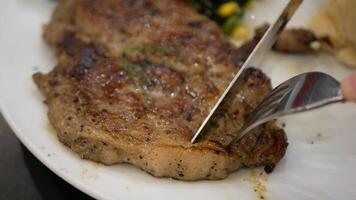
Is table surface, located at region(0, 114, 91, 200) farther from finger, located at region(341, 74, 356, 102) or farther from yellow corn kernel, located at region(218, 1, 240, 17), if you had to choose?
yellow corn kernel, located at region(218, 1, 240, 17)

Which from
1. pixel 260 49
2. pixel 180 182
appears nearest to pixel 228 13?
pixel 260 49

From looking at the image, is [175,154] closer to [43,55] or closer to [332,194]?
[332,194]

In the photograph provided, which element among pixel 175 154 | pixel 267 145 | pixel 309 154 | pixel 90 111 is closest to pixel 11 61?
pixel 90 111

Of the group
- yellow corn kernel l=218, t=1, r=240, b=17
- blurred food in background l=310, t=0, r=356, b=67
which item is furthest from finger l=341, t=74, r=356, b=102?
yellow corn kernel l=218, t=1, r=240, b=17

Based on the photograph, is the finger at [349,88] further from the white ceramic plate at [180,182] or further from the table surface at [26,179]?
the table surface at [26,179]

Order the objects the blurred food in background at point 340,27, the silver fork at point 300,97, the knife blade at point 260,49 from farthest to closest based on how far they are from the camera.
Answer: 1. the blurred food in background at point 340,27
2. the knife blade at point 260,49
3. the silver fork at point 300,97

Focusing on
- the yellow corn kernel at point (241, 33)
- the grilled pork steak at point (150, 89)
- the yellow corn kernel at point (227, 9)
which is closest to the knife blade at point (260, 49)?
the grilled pork steak at point (150, 89)

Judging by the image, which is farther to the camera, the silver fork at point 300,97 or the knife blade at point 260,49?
the knife blade at point 260,49
